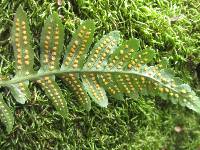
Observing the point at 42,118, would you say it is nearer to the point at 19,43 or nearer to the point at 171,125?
the point at 19,43

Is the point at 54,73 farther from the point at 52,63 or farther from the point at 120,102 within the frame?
the point at 120,102

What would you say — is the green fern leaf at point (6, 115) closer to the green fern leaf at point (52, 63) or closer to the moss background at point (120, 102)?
the moss background at point (120, 102)

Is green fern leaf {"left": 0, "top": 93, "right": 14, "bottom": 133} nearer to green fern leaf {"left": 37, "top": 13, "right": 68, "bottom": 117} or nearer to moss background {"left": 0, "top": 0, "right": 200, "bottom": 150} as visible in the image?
moss background {"left": 0, "top": 0, "right": 200, "bottom": 150}

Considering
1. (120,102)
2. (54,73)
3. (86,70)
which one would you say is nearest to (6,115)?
(54,73)

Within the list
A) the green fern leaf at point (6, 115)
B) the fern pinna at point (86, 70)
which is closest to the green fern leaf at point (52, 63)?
the fern pinna at point (86, 70)

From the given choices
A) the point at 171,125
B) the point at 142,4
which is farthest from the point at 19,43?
the point at 171,125

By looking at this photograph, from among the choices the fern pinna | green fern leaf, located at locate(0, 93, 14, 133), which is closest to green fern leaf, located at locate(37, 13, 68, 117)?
the fern pinna
